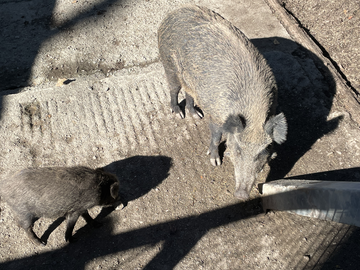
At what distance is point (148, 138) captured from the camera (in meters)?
3.82

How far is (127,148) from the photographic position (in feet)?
12.2

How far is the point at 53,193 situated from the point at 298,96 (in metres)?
3.46

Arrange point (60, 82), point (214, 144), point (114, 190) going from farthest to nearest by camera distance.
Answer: point (60, 82)
point (214, 144)
point (114, 190)

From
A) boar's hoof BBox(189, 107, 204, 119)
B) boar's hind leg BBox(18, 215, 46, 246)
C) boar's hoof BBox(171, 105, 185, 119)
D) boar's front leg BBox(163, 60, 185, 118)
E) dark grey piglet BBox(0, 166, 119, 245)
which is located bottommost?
boar's hind leg BBox(18, 215, 46, 246)

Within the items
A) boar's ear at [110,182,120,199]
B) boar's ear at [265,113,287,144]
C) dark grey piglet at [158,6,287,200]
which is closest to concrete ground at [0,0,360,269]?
boar's ear at [110,182,120,199]

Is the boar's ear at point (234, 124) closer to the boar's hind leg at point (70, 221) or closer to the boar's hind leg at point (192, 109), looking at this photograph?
the boar's hind leg at point (192, 109)

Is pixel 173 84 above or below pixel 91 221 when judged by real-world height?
above

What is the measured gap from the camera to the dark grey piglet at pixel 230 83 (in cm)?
268

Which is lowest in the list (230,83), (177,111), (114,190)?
(114,190)

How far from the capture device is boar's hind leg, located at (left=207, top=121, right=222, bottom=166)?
130 inches

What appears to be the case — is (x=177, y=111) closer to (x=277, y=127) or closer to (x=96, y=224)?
(x=277, y=127)

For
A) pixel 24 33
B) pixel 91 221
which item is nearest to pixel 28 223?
pixel 91 221

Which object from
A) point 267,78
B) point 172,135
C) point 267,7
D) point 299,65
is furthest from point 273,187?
point 267,7

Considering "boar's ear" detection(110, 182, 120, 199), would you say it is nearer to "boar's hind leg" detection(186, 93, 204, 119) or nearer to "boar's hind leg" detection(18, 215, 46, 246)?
"boar's hind leg" detection(18, 215, 46, 246)
